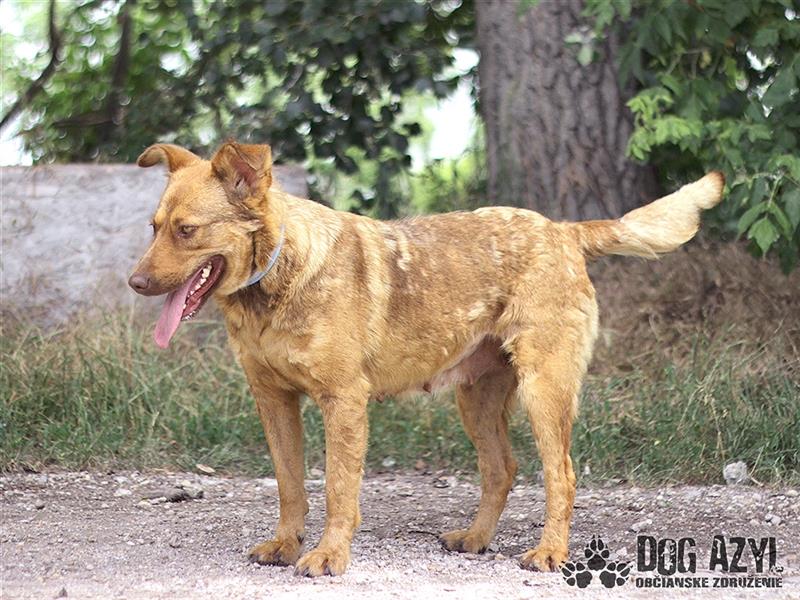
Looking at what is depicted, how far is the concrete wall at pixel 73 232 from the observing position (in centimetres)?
858

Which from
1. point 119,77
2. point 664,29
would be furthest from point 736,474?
point 119,77

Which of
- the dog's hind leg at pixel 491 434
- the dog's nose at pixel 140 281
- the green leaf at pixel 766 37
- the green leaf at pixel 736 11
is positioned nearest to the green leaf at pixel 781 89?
the green leaf at pixel 766 37

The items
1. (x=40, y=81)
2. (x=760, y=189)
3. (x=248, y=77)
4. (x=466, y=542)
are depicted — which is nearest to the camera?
(x=466, y=542)

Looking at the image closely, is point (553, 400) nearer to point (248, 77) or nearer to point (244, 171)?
point (244, 171)

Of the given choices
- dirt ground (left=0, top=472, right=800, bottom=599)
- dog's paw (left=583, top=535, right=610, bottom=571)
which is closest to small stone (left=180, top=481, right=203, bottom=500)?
dirt ground (left=0, top=472, right=800, bottom=599)

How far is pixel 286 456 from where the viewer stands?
17.5 feet

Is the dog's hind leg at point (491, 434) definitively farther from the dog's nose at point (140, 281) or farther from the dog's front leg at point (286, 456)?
the dog's nose at point (140, 281)

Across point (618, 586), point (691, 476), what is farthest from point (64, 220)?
point (618, 586)

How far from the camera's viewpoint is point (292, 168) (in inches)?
354

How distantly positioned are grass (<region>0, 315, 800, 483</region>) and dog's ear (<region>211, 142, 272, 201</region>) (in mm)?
2660

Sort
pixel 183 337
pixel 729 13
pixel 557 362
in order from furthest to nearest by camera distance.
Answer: pixel 183 337 → pixel 729 13 → pixel 557 362

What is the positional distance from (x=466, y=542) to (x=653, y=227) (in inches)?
67.5

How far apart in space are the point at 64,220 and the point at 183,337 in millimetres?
1283

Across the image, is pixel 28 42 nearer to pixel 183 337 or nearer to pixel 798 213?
pixel 183 337
